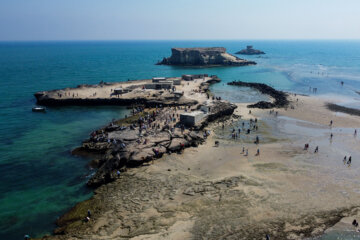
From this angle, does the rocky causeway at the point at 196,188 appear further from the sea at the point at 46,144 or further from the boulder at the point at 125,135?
the sea at the point at 46,144

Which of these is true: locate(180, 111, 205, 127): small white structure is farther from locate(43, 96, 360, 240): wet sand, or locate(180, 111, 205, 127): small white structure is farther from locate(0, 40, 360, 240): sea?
locate(0, 40, 360, 240): sea

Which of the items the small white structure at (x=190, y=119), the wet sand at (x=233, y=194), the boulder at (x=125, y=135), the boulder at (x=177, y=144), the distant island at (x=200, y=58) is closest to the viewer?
the wet sand at (x=233, y=194)

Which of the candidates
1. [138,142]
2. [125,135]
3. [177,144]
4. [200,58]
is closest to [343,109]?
[177,144]

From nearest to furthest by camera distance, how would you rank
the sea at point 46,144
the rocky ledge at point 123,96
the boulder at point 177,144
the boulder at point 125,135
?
1. the sea at point 46,144
2. the boulder at point 177,144
3. the boulder at point 125,135
4. the rocky ledge at point 123,96

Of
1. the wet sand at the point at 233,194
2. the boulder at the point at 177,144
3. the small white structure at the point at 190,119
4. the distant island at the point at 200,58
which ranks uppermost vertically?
the distant island at the point at 200,58

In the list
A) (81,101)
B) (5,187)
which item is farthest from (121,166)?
(81,101)

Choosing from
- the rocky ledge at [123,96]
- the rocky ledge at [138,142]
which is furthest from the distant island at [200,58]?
the rocky ledge at [138,142]
